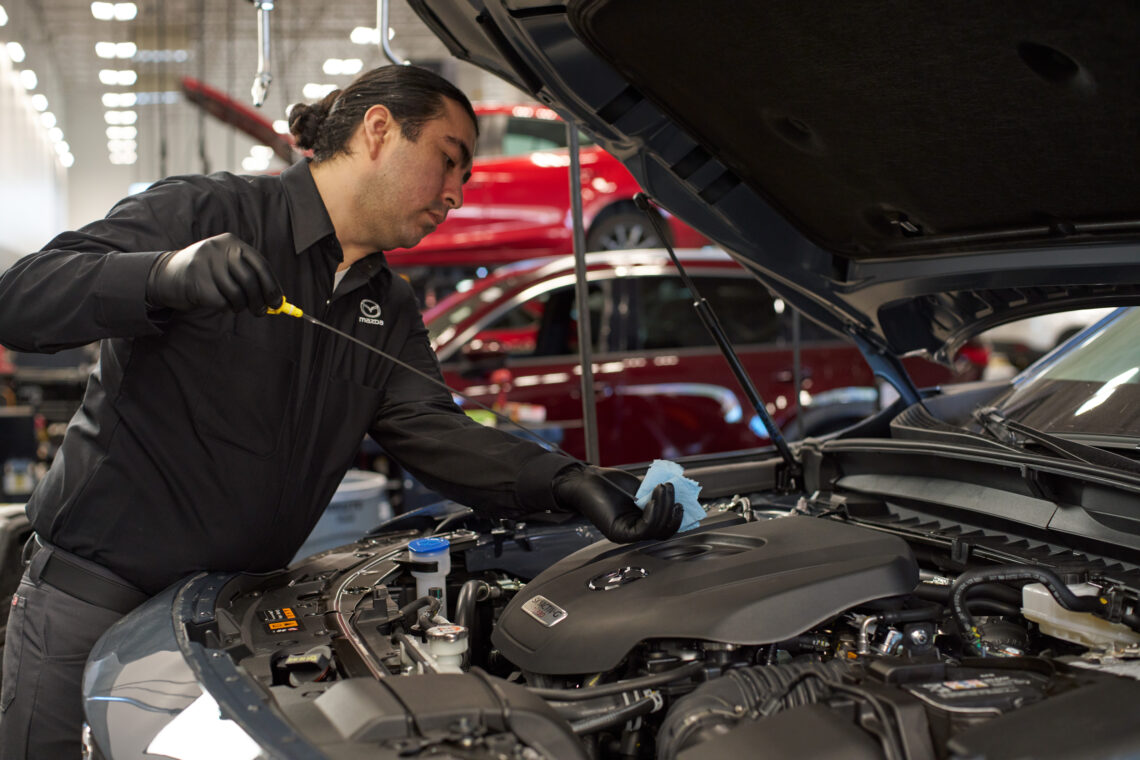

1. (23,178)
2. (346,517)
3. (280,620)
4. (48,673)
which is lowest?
(346,517)

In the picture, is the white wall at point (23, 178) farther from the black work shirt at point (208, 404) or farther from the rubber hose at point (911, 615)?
the rubber hose at point (911, 615)

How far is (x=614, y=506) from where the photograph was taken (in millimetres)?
1690

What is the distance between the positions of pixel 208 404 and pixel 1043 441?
1524 mm

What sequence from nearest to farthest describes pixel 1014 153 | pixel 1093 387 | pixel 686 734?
pixel 686 734, pixel 1014 153, pixel 1093 387

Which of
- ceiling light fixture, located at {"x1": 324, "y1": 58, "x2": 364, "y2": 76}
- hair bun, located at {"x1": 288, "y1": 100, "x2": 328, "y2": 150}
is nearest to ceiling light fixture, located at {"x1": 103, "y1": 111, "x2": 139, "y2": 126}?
ceiling light fixture, located at {"x1": 324, "y1": 58, "x2": 364, "y2": 76}

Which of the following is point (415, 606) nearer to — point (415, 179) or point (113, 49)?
point (415, 179)

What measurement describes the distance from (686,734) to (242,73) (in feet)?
70.8

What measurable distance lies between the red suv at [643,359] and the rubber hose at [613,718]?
11.2 feet

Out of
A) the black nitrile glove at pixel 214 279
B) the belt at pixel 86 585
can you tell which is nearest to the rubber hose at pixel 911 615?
the black nitrile glove at pixel 214 279

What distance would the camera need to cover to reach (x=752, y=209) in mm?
2104

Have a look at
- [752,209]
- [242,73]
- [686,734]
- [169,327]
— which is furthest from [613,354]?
[242,73]

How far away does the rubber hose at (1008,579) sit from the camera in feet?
4.43

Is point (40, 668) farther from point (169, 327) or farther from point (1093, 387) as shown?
point (1093, 387)

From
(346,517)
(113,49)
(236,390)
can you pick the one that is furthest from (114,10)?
(236,390)
